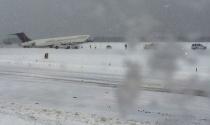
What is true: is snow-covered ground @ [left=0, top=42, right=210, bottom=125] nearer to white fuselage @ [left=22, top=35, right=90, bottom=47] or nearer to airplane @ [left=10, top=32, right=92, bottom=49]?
airplane @ [left=10, top=32, right=92, bottom=49]

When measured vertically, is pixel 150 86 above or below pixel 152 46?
below

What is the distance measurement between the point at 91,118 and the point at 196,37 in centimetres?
553

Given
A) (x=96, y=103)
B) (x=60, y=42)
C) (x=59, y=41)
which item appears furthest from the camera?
(x=60, y=42)

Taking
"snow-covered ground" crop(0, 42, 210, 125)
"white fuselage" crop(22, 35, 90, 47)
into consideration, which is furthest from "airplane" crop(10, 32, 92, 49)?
"snow-covered ground" crop(0, 42, 210, 125)

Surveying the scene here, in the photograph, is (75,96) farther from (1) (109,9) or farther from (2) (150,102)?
(1) (109,9)

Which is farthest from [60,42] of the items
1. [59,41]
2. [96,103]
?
[96,103]

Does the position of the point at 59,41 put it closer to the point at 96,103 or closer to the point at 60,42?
the point at 60,42

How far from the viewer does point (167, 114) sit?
14.9m

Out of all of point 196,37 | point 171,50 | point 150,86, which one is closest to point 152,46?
point 171,50

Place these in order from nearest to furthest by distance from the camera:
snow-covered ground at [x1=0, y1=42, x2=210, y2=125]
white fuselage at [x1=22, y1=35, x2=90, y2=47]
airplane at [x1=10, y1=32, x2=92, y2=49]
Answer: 1. snow-covered ground at [x1=0, y1=42, x2=210, y2=125]
2. airplane at [x1=10, y1=32, x2=92, y2=49]
3. white fuselage at [x1=22, y1=35, x2=90, y2=47]

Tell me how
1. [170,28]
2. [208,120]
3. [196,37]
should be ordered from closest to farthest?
[170,28] → [196,37] → [208,120]

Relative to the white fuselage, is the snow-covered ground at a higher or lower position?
lower

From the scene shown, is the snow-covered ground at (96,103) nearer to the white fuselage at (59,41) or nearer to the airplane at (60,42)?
the airplane at (60,42)

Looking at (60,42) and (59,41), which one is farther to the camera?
(60,42)
